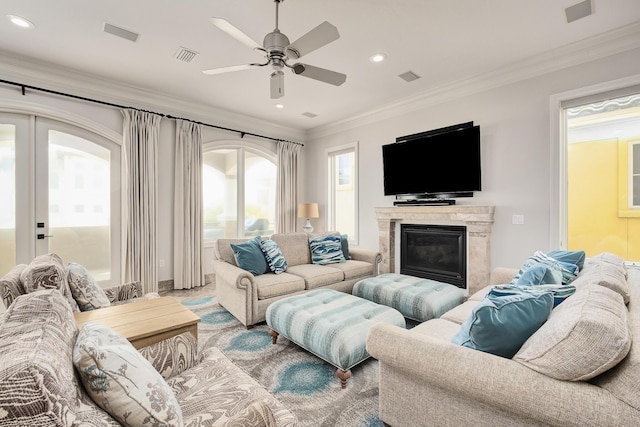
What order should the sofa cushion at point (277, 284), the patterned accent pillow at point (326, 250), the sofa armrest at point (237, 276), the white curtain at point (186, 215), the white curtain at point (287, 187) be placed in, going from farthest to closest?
the white curtain at point (287, 187) → the white curtain at point (186, 215) → the patterned accent pillow at point (326, 250) → the sofa cushion at point (277, 284) → the sofa armrest at point (237, 276)

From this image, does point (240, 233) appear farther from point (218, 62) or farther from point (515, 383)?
point (515, 383)

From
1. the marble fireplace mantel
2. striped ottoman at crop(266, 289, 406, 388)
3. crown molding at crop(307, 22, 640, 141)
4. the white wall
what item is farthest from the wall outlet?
striped ottoman at crop(266, 289, 406, 388)

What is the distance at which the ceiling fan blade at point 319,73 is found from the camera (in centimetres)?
240

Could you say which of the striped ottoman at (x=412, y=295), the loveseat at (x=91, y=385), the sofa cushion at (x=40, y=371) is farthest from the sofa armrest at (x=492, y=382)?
the striped ottoman at (x=412, y=295)

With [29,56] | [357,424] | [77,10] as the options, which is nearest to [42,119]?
[29,56]

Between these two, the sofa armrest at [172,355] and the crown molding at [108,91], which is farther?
the crown molding at [108,91]

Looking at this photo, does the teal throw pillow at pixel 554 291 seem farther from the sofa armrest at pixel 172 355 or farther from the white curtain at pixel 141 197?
the white curtain at pixel 141 197

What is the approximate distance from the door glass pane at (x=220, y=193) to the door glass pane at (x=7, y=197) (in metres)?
2.16

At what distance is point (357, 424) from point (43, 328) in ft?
5.01

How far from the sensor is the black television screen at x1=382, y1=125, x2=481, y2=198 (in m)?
3.86

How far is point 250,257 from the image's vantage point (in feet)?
10.8

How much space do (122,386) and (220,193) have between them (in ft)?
14.7

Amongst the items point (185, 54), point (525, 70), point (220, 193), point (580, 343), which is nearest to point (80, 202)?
point (220, 193)

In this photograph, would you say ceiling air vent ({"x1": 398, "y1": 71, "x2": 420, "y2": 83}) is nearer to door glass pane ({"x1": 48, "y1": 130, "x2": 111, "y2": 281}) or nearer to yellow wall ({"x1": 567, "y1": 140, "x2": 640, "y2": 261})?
yellow wall ({"x1": 567, "y1": 140, "x2": 640, "y2": 261})
